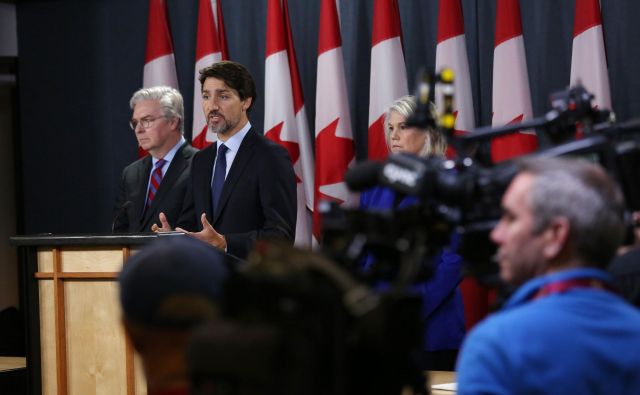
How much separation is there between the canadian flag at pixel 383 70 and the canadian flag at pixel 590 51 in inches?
40.8

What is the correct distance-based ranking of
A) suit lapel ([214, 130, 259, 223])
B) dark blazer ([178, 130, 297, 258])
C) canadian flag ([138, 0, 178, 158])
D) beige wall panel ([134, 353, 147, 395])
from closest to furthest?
1. beige wall panel ([134, 353, 147, 395])
2. dark blazer ([178, 130, 297, 258])
3. suit lapel ([214, 130, 259, 223])
4. canadian flag ([138, 0, 178, 158])

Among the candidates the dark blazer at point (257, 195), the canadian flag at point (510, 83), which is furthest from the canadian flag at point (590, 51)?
the dark blazer at point (257, 195)

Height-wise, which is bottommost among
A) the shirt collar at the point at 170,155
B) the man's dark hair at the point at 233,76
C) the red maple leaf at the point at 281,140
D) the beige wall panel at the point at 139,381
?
the beige wall panel at the point at 139,381

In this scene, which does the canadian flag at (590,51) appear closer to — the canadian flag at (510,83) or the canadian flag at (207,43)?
the canadian flag at (510,83)

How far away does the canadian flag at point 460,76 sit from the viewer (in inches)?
229

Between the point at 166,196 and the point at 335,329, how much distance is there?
12.4 feet

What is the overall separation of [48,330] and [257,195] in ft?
3.55

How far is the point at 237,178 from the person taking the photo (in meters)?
4.70

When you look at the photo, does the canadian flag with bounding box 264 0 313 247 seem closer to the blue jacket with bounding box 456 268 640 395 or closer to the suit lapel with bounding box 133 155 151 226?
the suit lapel with bounding box 133 155 151 226

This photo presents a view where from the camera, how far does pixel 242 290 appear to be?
4.42ft

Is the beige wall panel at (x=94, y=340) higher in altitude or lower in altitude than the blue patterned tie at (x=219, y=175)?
lower

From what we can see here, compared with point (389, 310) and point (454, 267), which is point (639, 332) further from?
point (454, 267)

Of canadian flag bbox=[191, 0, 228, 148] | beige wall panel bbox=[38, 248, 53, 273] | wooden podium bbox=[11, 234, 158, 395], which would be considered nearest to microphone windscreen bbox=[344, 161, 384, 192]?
wooden podium bbox=[11, 234, 158, 395]

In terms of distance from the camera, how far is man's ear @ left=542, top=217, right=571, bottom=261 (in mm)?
1661
